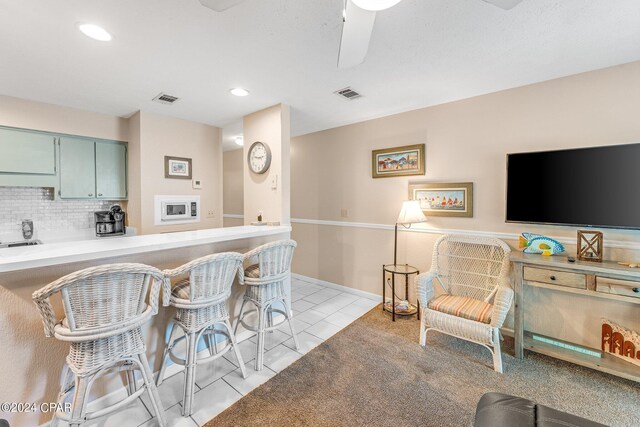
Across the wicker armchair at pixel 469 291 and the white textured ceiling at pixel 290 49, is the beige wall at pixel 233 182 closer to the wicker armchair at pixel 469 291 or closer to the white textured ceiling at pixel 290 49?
the white textured ceiling at pixel 290 49

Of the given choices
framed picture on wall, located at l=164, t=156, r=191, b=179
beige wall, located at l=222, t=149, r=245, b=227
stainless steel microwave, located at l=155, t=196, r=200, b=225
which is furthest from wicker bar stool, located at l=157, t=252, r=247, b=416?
beige wall, located at l=222, t=149, r=245, b=227

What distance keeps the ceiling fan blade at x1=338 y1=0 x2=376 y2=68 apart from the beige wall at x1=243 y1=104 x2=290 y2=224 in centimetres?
157

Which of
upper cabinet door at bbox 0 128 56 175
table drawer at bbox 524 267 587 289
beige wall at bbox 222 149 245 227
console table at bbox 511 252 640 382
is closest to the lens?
console table at bbox 511 252 640 382

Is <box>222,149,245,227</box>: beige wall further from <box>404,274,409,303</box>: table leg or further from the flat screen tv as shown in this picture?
the flat screen tv

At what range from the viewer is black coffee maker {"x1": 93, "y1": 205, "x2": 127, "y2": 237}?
3.31 meters

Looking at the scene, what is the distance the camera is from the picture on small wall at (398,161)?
3.13m

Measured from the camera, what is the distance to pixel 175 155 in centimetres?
356

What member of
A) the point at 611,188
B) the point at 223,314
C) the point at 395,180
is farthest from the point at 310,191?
the point at 611,188

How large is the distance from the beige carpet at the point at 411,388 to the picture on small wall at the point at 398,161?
1.89 metres

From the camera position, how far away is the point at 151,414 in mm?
1680

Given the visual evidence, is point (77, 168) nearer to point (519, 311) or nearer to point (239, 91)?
point (239, 91)

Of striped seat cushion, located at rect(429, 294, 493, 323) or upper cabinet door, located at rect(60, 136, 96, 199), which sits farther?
upper cabinet door, located at rect(60, 136, 96, 199)

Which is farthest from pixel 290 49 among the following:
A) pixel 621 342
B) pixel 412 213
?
pixel 621 342

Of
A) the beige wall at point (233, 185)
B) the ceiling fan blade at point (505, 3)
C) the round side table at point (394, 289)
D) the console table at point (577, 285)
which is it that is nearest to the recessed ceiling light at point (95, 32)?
the ceiling fan blade at point (505, 3)
